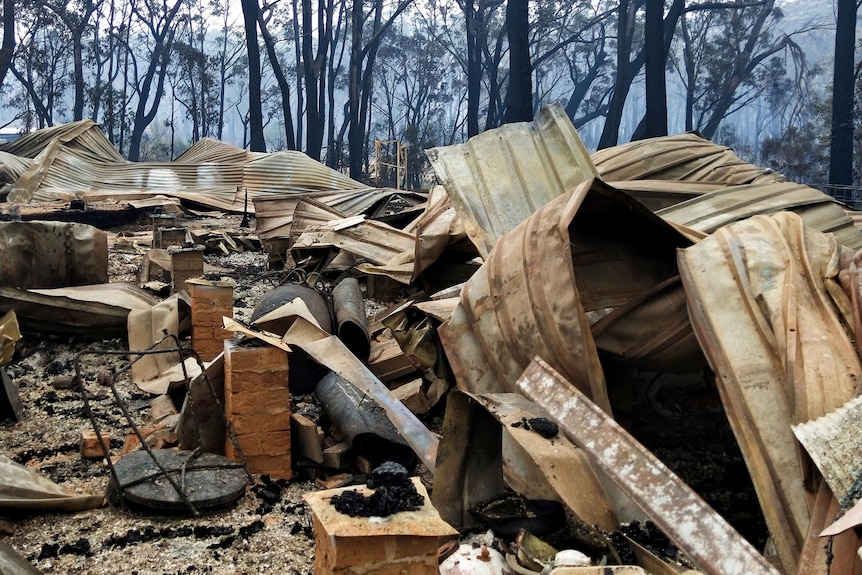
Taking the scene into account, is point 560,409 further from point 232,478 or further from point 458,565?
point 232,478

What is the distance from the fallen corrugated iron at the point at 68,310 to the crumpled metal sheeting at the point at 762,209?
4.30 m

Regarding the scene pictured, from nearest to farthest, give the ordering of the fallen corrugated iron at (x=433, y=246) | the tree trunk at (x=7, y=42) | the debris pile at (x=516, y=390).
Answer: the debris pile at (x=516, y=390)
the fallen corrugated iron at (x=433, y=246)
the tree trunk at (x=7, y=42)

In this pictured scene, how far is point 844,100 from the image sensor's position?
57.3 ft

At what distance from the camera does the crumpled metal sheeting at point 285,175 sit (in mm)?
17156

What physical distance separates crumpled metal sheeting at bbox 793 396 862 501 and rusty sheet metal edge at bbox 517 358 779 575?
34 cm

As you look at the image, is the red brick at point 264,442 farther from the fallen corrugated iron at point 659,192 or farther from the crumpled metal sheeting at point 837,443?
the fallen corrugated iron at point 659,192

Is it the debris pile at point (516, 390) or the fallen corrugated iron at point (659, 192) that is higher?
the fallen corrugated iron at point (659, 192)

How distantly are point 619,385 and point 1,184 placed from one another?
15.4 m

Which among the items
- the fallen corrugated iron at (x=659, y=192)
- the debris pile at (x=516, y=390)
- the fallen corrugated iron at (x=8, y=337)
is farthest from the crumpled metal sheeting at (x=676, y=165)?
the fallen corrugated iron at (x=8, y=337)

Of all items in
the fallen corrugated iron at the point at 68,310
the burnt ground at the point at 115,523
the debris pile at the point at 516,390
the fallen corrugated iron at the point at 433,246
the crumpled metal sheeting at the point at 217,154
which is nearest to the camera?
the debris pile at the point at 516,390

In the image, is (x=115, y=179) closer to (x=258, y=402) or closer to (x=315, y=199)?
(x=315, y=199)

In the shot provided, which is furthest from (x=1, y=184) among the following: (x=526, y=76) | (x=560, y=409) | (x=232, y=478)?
(x=560, y=409)

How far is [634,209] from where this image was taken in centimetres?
386

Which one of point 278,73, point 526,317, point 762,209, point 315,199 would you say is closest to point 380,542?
point 526,317
